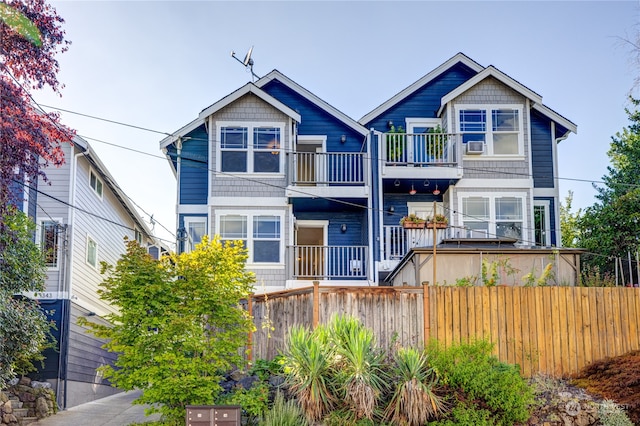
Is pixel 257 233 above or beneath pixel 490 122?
beneath

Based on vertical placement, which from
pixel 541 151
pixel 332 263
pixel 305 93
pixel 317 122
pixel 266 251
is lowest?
pixel 332 263

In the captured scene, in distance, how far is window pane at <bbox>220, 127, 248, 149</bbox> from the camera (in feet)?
65.1

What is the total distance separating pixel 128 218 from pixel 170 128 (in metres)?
5.88

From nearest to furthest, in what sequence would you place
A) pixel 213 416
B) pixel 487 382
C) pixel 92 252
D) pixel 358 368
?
pixel 213 416 → pixel 358 368 → pixel 487 382 → pixel 92 252

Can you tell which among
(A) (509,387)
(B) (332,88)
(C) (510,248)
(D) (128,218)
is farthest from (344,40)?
(D) (128,218)

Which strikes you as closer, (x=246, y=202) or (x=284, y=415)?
(x=284, y=415)

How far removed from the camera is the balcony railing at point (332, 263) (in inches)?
762

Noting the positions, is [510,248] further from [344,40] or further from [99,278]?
[99,278]

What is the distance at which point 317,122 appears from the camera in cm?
2147

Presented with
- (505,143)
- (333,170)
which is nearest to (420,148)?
(505,143)

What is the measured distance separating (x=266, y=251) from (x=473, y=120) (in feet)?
22.9

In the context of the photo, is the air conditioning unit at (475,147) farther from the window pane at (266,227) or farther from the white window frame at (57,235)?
the white window frame at (57,235)

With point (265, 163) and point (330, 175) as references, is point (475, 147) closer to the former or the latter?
point (330, 175)

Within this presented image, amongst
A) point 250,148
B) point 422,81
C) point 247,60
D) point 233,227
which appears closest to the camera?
point 233,227
